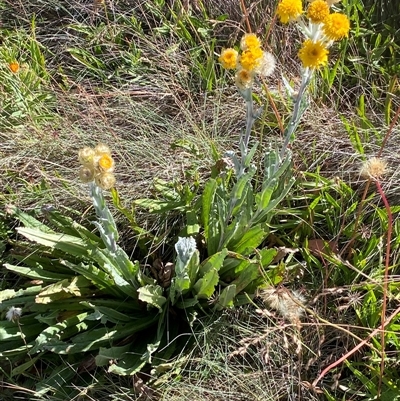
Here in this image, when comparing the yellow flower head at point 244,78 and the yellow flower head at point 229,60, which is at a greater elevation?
the yellow flower head at point 229,60

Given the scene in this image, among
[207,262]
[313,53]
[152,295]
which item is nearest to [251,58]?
[313,53]

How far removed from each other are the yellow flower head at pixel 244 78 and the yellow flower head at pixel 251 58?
0.9 inches

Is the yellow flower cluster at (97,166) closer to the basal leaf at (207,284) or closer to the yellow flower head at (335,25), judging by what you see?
the basal leaf at (207,284)

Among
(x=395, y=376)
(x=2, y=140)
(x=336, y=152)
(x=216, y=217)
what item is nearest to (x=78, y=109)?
(x=2, y=140)

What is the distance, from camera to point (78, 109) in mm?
2322

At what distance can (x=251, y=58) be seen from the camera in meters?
1.34

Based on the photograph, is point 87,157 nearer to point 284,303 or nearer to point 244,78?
point 244,78

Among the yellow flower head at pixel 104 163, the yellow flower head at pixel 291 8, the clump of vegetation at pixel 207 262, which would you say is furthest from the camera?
the clump of vegetation at pixel 207 262

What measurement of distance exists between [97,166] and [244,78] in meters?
0.43

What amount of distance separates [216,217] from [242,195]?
0.48 ft

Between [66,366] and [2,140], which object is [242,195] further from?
[2,140]

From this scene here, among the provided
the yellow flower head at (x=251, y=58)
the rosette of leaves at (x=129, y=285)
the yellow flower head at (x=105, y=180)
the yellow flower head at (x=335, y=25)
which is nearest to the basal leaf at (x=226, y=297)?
the rosette of leaves at (x=129, y=285)

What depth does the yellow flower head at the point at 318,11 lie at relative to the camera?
1.27 m

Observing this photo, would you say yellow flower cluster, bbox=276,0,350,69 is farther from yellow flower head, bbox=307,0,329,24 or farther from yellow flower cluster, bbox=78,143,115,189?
yellow flower cluster, bbox=78,143,115,189
